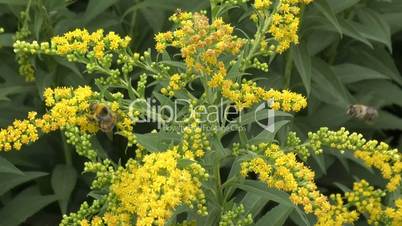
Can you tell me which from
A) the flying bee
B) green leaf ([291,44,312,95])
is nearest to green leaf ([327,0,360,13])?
green leaf ([291,44,312,95])

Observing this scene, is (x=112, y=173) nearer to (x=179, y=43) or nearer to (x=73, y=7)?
(x=179, y=43)

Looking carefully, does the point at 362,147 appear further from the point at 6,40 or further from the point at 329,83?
the point at 6,40

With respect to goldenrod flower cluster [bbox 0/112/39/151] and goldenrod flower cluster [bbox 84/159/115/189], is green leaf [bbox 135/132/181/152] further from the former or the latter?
goldenrod flower cluster [bbox 0/112/39/151]

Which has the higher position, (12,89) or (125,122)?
(12,89)

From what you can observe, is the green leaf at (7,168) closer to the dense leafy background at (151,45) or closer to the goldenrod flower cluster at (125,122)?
the dense leafy background at (151,45)

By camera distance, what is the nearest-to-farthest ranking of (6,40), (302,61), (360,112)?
(360,112), (302,61), (6,40)

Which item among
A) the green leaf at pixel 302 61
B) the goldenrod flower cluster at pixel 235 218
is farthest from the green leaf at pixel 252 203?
the green leaf at pixel 302 61

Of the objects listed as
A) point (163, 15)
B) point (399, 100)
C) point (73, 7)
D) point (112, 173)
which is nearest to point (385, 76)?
point (399, 100)

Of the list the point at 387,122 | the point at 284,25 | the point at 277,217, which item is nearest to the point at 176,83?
the point at 284,25
